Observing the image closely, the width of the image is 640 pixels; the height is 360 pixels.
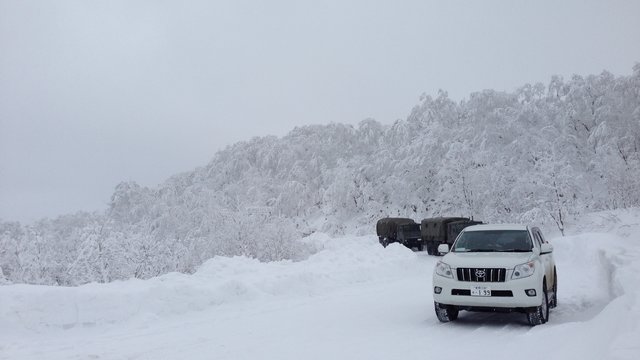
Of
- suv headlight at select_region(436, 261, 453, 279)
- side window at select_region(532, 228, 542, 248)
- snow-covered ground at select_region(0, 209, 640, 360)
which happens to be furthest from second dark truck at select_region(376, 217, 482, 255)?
suv headlight at select_region(436, 261, 453, 279)

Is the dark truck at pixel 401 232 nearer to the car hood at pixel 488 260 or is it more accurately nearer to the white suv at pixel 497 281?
the white suv at pixel 497 281

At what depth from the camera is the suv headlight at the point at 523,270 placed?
915 centimetres

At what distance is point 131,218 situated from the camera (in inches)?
2995

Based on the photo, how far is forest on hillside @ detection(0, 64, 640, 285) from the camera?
31325 mm

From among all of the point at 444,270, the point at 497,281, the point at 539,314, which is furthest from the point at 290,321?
the point at 539,314

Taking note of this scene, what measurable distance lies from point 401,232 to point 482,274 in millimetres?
28415

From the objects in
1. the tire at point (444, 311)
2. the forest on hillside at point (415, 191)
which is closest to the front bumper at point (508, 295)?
the tire at point (444, 311)

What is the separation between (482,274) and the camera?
30.4ft

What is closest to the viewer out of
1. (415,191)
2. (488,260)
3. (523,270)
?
(523,270)

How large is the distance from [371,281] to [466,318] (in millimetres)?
7169

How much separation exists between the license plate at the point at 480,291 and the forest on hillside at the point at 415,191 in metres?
22.9

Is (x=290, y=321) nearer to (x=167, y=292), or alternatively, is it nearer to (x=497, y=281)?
(x=167, y=292)

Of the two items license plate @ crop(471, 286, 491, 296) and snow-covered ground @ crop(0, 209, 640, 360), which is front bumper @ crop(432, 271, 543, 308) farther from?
snow-covered ground @ crop(0, 209, 640, 360)

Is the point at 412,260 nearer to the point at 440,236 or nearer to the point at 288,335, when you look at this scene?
the point at 440,236
